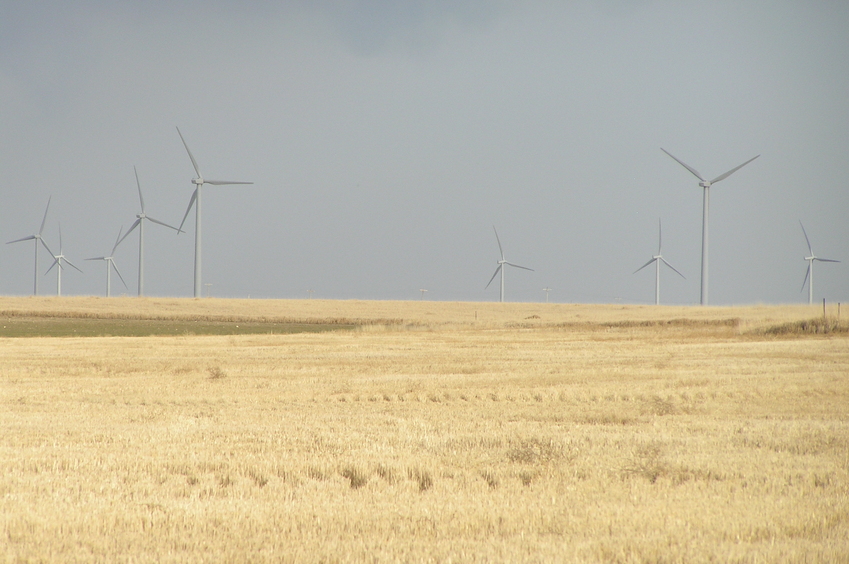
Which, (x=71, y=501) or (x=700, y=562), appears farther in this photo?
(x=71, y=501)

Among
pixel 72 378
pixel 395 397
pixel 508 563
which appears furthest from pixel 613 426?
pixel 72 378

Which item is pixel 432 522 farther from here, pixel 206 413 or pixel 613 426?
pixel 206 413

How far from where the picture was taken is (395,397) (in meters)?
18.1

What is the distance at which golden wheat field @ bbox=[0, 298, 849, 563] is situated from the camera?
22.9ft

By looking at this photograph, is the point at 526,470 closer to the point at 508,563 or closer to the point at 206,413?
the point at 508,563

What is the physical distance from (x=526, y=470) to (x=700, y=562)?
3369mm

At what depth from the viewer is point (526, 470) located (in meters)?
9.67

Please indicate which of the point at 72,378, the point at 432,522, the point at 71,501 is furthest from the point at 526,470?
the point at 72,378

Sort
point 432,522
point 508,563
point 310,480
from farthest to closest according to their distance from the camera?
point 310,480
point 432,522
point 508,563

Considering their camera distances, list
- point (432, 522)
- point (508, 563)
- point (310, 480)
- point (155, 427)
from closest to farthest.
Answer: point (508, 563)
point (432, 522)
point (310, 480)
point (155, 427)

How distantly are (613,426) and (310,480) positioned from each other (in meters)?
6.19

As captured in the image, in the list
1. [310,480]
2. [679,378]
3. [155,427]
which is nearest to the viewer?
[310,480]

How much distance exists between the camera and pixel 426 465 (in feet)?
32.3

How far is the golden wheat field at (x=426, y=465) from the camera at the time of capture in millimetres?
6973
